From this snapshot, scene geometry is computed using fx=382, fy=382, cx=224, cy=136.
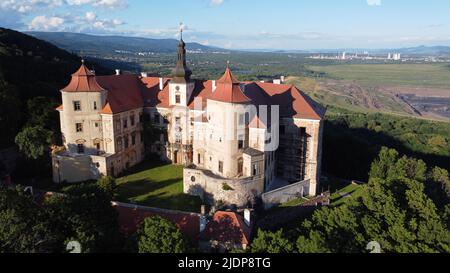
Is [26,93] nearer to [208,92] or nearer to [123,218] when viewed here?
[208,92]

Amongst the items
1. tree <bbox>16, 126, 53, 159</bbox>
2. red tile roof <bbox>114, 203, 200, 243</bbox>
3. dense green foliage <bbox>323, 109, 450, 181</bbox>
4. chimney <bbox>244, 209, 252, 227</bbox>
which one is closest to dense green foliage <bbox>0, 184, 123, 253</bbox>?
red tile roof <bbox>114, 203, 200, 243</bbox>

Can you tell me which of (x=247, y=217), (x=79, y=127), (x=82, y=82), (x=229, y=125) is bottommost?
(x=247, y=217)

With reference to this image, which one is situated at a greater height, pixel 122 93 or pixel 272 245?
Answer: pixel 122 93

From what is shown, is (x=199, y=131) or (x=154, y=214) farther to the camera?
(x=199, y=131)

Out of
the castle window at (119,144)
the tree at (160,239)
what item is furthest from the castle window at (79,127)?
the tree at (160,239)

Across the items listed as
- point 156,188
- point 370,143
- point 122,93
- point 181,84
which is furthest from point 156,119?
point 370,143

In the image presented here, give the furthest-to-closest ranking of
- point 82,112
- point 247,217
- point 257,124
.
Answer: point 82,112 < point 257,124 < point 247,217

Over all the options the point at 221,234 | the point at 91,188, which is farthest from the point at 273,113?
the point at 91,188

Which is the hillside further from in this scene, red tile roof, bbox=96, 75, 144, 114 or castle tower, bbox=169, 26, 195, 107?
castle tower, bbox=169, 26, 195, 107

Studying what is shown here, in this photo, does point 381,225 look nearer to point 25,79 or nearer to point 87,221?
point 87,221
